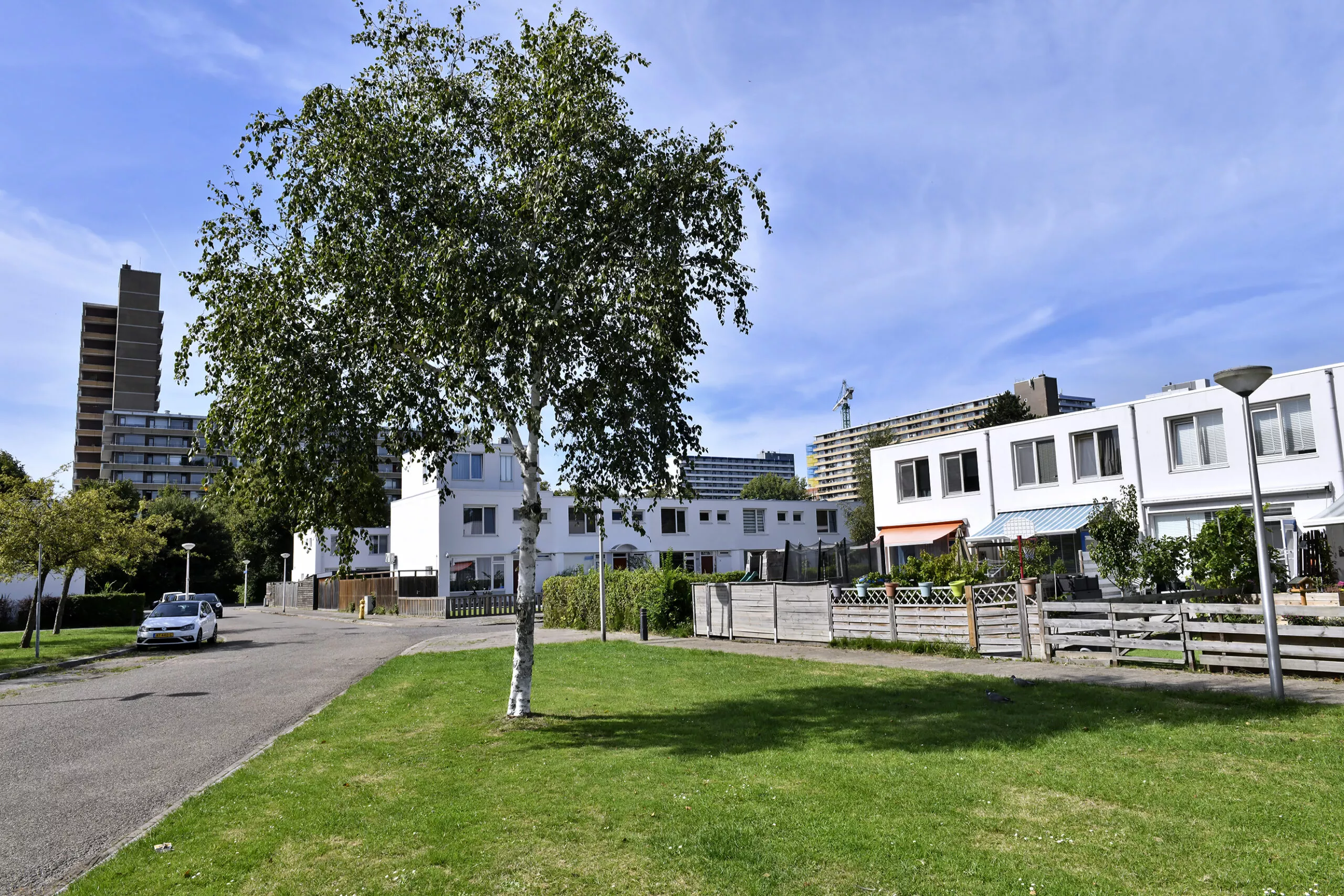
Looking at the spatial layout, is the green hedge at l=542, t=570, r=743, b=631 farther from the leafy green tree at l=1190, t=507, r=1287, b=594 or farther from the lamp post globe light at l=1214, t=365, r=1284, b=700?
the lamp post globe light at l=1214, t=365, r=1284, b=700

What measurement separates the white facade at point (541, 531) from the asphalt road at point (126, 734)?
20.9m

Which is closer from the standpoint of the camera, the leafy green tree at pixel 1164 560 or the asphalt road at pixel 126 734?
the asphalt road at pixel 126 734

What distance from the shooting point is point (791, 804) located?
280 inches

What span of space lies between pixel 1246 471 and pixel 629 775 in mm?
24390

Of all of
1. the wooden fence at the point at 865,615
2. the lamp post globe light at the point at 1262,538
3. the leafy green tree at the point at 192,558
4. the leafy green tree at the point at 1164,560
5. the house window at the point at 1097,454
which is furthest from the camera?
the leafy green tree at the point at 192,558

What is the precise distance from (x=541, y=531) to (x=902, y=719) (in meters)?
39.0

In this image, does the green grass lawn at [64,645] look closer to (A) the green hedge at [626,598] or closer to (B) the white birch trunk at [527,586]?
(A) the green hedge at [626,598]

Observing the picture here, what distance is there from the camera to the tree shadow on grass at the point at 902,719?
9562 millimetres

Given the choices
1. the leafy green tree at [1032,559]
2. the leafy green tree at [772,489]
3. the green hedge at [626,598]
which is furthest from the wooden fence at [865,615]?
the leafy green tree at [772,489]

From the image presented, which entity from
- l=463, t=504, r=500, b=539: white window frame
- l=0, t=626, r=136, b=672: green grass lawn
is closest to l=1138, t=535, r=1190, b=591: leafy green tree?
l=0, t=626, r=136, b=672: green grass lawn

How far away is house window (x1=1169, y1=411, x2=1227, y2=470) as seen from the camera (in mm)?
25562

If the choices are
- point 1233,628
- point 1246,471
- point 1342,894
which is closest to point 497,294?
point 1342,894

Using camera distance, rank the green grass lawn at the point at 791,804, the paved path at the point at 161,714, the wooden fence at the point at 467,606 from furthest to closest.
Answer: the wooden fence at the point at 467,606, the paved path at the point at 161,714, the green grass lawn at the point at 791,804

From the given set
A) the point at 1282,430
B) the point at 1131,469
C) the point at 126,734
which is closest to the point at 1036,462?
the point at 1131,469
